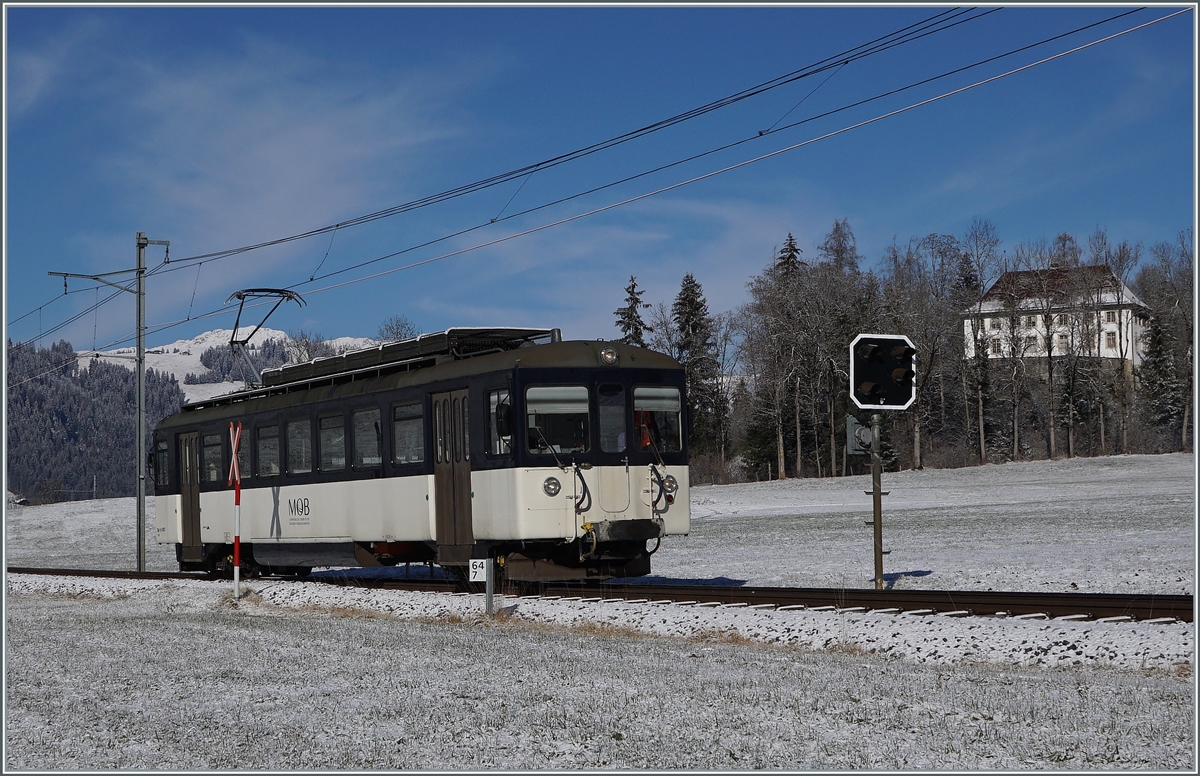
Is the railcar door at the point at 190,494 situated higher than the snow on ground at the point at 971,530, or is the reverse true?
the railcar door at the point at 190,494

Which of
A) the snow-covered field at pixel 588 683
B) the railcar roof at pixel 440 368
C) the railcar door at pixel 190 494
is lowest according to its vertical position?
the snow-covered field at pixel 588 683

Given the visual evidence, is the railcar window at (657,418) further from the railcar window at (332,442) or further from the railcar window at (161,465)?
the railcar window at (161,465)

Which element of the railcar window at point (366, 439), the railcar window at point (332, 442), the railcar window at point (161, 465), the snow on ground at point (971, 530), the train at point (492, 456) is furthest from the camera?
the railcar window at point (161, 465)

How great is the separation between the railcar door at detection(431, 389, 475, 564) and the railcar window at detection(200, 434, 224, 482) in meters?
7.88

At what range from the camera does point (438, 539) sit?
1784 centimetres

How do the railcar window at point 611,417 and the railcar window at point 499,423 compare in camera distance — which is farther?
the railcar window at point 611,417

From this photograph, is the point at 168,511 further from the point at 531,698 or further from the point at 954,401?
the point at 954,401

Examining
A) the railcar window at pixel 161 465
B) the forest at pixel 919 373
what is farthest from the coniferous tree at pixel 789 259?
the railcar window at pixel 161 465

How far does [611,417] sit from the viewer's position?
17016 millimetres

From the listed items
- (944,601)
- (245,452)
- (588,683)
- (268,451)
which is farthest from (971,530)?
(588,683)

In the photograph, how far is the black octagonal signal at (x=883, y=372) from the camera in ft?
52.1

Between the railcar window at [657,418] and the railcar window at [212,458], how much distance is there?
10.3m

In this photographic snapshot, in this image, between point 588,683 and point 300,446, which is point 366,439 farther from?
point 588,683

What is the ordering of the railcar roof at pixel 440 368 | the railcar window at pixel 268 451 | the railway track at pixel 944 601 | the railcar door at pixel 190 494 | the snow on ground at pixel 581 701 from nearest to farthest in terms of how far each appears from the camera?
the snow on ground at pixel 581 701 < the railway track at pixel 944 601 < the railcar roof at pixel 440 368 < the railcar window at pixel 268 451 < the railcar door at pixel 190 494
